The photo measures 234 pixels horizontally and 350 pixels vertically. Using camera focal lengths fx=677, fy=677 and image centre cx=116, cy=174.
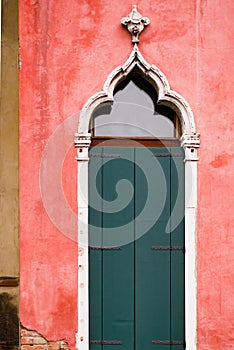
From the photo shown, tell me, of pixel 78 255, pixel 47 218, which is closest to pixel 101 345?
pixel 78 255

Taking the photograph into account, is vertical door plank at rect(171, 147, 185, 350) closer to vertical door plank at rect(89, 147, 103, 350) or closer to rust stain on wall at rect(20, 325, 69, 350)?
vertical door plank at rect(89, 147, 103, 350)

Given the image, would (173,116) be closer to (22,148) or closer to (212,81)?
(212,81)

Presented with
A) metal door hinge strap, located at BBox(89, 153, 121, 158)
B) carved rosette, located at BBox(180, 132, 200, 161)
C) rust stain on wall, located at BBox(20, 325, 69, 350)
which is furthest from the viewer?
metal door hinge strap, located at BBox(89, 153, 121, 158)

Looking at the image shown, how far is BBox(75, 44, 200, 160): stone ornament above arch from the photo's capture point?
6676mm

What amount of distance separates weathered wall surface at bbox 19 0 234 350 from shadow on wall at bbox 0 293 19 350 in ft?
0.36

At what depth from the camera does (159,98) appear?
6.74 meters

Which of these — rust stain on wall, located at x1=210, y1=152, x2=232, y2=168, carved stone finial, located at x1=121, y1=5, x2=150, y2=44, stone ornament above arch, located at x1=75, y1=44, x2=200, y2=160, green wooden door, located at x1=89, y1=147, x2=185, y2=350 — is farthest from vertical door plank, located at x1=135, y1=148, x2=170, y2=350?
carved stone finial, located at x1=121, y1=5, x2=150, y2=44

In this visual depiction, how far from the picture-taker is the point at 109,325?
22.1 feet

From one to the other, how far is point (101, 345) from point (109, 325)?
0.68ft

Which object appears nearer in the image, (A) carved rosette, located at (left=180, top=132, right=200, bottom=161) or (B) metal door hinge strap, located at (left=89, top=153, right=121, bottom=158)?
(A) carved rosette, located at (left=180, top=132, right=200, bottom=161)

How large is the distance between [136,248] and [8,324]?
4.77ft

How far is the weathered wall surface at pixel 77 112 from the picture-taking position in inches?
260

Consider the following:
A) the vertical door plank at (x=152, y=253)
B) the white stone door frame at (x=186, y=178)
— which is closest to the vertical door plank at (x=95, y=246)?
the white stone door frame at (x=186, y=178)

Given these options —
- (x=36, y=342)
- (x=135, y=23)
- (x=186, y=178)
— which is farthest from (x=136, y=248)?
(x=135, y=23)
